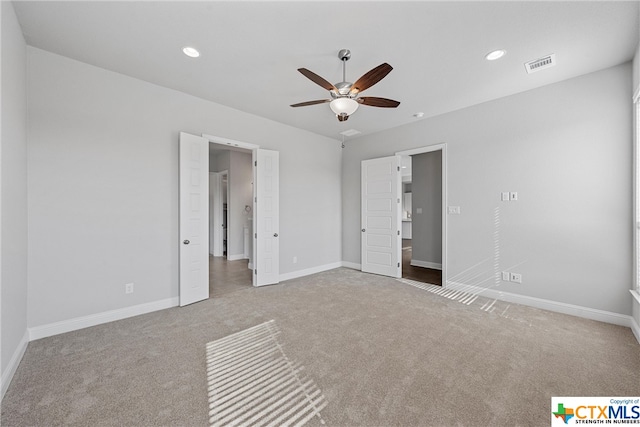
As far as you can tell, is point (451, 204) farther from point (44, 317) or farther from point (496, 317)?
point (44, 317)

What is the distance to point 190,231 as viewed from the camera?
3.56 metres

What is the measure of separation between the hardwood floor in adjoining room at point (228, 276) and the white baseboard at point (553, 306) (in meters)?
3.61

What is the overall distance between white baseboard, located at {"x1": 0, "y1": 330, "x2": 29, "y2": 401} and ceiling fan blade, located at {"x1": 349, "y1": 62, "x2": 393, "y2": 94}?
3532 millimetres

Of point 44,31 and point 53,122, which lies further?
point 53,122

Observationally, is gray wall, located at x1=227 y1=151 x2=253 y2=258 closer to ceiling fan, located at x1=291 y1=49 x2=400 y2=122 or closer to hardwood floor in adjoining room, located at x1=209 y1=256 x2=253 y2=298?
hardwood floor in adjoining room, located at x1=209 y1=256 x2=253 y2=298

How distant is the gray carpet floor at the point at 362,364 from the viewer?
1650 millimetres

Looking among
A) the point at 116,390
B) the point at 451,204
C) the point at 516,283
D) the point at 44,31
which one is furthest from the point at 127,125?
the point at 516,283

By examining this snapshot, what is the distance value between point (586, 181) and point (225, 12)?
4314mm

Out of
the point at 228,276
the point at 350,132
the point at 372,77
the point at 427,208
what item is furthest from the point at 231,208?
the point at 372,77

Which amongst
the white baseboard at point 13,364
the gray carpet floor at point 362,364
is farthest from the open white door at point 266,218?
the white baseboard at point 13,364

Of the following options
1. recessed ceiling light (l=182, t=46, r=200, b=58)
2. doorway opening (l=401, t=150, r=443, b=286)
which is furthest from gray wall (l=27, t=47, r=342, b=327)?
doorway opening (l=401, t=150, r=443, b=286)

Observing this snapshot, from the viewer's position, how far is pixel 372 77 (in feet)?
7.51

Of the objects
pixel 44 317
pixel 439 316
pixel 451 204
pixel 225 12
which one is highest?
pixel 225 12

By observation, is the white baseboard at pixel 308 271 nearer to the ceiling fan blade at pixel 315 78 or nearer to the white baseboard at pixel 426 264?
the white baseboard at pixel 426 264
